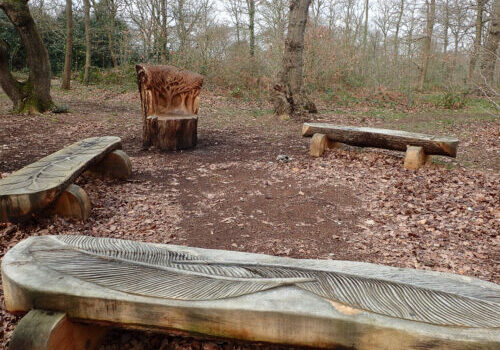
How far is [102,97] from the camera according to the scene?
45.5 feet

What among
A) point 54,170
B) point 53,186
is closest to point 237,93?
point 54,170

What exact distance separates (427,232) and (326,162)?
257 centimetres

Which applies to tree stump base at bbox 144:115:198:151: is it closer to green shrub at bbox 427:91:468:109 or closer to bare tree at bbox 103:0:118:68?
green shrub at bbox 427:91:468:109

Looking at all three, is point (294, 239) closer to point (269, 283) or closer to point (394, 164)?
point (269, 283)

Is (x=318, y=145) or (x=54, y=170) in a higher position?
(x=318, y=145)

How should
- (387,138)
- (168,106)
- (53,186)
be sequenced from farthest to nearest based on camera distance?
1. (168,106)
2. (387,138)
3. (53,186)

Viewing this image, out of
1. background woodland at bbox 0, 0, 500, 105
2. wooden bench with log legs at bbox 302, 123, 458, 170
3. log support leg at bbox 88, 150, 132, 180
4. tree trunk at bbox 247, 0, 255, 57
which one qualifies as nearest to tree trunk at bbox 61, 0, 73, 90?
background woodland at bbox 0, 0, 500, 105

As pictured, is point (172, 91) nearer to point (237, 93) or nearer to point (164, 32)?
point (237, 93)

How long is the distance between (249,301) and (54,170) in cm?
299

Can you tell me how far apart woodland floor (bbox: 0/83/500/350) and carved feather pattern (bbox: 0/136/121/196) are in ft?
1.39

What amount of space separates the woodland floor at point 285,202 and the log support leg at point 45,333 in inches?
14.0

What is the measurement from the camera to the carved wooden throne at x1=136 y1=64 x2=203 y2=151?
21.2 feet

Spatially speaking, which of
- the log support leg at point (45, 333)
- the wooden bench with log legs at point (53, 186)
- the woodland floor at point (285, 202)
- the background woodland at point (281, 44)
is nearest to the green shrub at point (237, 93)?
the background woodland at point (281, 44)

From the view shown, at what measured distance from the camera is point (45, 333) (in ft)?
5.36
